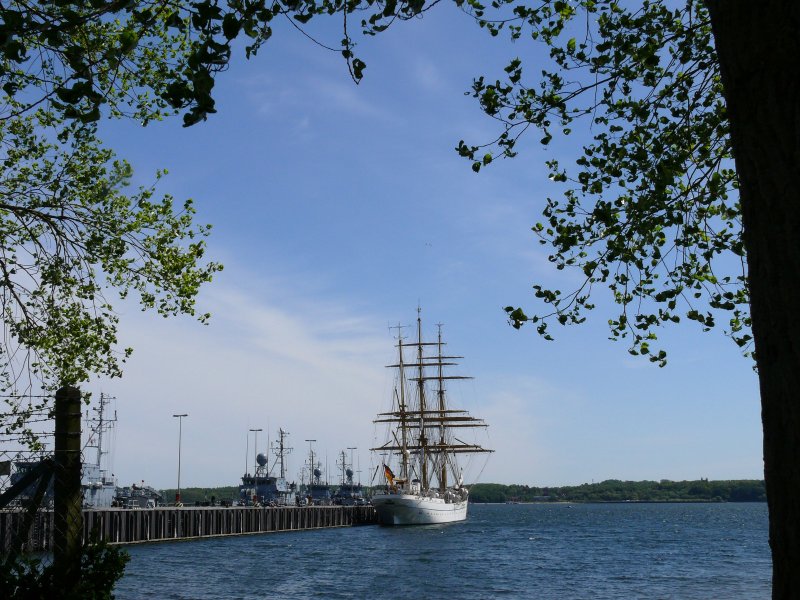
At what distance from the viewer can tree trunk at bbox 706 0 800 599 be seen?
4.14 m

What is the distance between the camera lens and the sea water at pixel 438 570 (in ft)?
120

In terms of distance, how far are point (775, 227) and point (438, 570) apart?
4489cm

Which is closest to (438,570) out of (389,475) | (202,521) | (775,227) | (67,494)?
(202,521)

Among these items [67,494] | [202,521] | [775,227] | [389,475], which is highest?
[775,227]

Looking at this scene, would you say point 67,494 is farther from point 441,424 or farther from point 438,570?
point 441,424

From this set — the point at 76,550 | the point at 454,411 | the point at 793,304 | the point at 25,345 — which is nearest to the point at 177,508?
the point at 454,411

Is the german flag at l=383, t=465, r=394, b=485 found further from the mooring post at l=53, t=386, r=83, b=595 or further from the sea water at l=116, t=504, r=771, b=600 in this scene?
the mooring post at l=53, t=386, r=83, b=595

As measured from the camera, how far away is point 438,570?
4666cm

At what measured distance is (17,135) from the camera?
48.8 feet

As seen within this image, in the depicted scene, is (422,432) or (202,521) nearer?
(202,521)

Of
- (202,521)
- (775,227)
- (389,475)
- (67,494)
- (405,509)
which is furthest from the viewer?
(389,475)

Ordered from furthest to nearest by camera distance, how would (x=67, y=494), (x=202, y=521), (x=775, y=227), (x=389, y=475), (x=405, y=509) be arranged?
(x=389, y=475)
(x=405, y=509)
(x=202, y=521)
(x=67, y=494)
(x=775, y=227)

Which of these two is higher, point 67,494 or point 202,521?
point 67,494

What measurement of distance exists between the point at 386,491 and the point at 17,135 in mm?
96225
